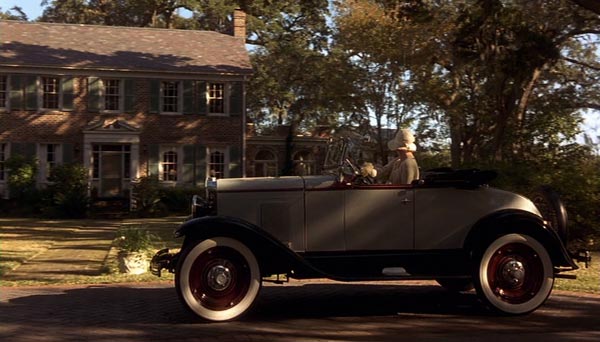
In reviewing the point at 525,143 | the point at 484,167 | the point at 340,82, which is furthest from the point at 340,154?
the point at 340,82

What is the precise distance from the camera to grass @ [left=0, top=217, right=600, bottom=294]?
9.57 metres

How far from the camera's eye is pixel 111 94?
1142 inches

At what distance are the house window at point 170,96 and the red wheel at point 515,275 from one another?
2405 cm

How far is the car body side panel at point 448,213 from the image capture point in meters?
6.79

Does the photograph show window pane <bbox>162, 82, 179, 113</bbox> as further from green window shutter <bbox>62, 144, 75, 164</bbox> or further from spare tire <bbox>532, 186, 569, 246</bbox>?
spare tire <bbox>532, 186, 569, 246</bbox>

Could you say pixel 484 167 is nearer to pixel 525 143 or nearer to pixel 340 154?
pixel 525 143

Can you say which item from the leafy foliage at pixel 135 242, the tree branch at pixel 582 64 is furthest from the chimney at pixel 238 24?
the leafy foliage at pixel 135 242

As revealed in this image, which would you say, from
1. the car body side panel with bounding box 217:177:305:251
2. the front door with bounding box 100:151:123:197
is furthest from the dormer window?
the car body side panel with bounding box 217:177:305:251

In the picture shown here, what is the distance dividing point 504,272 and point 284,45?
30838mm

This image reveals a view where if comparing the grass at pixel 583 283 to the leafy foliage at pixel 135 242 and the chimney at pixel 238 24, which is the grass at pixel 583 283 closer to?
the leafy foliage at pixel 135 242

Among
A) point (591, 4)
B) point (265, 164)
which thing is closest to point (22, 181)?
point (265, 164)

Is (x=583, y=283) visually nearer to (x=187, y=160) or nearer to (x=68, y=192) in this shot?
(x=68, y=192)

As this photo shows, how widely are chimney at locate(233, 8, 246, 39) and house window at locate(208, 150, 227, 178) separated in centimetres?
677

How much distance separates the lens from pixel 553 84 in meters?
29.7
